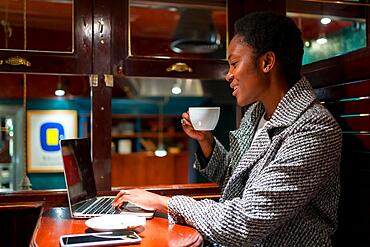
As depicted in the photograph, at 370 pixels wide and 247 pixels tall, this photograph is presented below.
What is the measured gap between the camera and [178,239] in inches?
41.8

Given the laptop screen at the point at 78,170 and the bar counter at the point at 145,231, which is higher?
the laptop screen at the point at 78,170

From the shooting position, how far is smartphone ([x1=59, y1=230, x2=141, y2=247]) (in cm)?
99

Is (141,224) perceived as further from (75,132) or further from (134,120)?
(134,120)

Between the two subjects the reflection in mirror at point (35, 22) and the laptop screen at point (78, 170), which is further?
the reflection in mirror at point (35, 22)

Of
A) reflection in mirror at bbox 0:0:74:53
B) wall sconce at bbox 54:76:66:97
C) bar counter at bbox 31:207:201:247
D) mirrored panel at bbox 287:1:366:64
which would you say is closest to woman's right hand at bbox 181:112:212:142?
bar counter at bbox 31:207:201:247

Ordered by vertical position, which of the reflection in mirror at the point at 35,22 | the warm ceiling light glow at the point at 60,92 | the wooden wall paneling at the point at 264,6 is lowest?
the warm ceiling light glow at the point at 60,92

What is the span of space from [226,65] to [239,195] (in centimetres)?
77

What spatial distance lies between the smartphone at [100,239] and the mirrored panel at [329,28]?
1.43m

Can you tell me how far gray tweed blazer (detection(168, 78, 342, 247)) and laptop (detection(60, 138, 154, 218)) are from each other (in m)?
0.24

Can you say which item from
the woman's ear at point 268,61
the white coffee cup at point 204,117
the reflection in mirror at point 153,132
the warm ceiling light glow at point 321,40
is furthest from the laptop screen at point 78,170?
the reflection in mirror at point 153,132

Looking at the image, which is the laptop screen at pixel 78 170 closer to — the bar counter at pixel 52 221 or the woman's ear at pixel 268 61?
the bar counter at pixel 52 221

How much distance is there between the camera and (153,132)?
22.5ft

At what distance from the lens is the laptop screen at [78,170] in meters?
1.37

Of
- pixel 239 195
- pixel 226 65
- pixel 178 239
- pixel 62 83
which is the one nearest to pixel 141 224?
pixel 178 239
